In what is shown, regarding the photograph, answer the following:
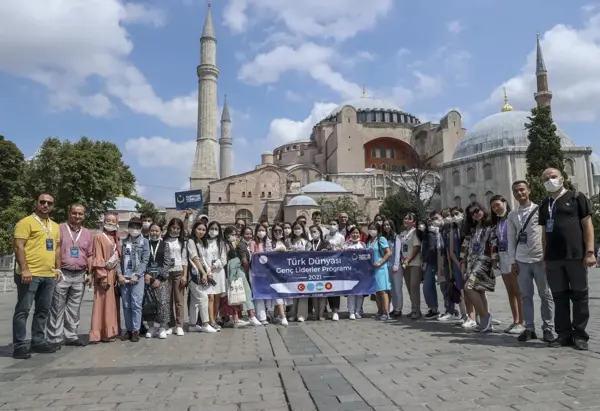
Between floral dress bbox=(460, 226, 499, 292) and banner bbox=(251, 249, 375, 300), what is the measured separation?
2.28 metres

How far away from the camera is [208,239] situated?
7.58 meters

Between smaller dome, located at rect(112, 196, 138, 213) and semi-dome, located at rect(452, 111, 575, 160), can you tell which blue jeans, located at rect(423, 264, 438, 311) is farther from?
smaller dome, located at rect(112, 196, 138, 213)

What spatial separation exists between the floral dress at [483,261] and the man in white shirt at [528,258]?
1.24 feet

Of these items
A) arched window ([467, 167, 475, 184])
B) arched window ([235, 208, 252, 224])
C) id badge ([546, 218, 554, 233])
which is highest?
arched window ([467, 167, 475, 184])

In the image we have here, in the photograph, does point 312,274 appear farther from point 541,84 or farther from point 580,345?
point 541,84

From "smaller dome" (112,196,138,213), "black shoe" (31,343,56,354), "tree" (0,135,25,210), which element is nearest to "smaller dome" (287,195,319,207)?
"smaller dome" (112,196,138,213)

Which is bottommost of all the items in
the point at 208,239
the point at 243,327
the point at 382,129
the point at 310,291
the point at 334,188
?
the point at 243,327

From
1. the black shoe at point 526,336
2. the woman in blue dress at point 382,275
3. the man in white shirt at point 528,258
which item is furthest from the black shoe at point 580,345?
the woman in blue dress at point 382,275

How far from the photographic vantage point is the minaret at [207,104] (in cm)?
4950

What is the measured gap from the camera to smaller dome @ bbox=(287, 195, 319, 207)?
4481 centimetres

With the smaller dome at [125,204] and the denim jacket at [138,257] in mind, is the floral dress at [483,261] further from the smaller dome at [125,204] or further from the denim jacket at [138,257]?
the smaller dome at [125,204]

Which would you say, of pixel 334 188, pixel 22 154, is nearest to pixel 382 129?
pixel 334 188

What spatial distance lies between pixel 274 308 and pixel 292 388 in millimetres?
4559

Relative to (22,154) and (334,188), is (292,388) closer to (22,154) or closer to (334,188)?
(22,154)
